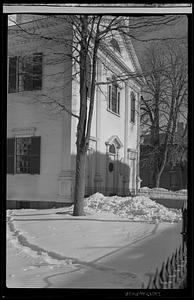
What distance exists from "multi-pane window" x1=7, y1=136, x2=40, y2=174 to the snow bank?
0.45 metres

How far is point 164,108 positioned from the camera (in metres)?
2.45

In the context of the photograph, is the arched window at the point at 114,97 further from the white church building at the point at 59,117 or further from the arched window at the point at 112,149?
the arched window at the point at 112,149

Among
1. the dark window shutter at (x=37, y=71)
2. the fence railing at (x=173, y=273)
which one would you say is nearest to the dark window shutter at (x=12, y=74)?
the dark window shutter at (x=37, y=71)

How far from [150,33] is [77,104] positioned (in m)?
0.70

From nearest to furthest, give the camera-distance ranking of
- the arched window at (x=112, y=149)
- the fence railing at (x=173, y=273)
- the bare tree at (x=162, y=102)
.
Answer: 1. the fence railing at (x=173, y=273)
2. the bare tree at (x=162, y=102)
3. the arched window at (x=112, y=149)

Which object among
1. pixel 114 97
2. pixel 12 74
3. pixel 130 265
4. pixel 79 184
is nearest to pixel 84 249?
pixel 130 265

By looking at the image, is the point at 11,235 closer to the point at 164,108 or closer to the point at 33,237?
the point at 33,237

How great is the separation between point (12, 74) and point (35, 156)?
573 millimetres

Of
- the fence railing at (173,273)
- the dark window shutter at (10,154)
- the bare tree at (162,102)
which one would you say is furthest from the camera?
the bare tree at (162,102)

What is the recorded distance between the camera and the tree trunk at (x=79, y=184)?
235 centimetres

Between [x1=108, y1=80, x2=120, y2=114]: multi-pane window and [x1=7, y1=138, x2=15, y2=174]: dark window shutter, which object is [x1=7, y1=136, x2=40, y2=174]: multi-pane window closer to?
[x1=7, y1=138, x2=15, y2=174]: dark window shutter

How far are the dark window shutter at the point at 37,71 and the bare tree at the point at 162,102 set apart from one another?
74cm

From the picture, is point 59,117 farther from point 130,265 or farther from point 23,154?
point 130,265
